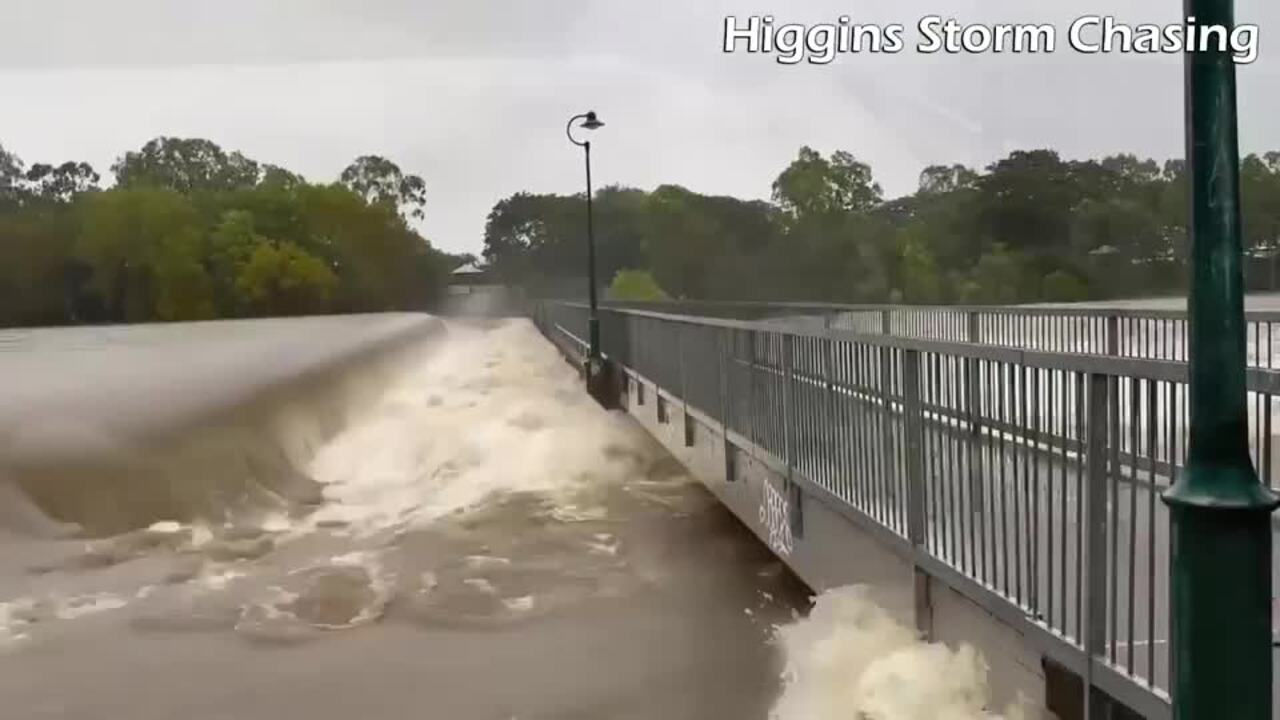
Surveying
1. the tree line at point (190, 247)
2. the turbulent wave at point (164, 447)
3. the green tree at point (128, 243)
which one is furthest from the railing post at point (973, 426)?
the green tree at point (128, 243)

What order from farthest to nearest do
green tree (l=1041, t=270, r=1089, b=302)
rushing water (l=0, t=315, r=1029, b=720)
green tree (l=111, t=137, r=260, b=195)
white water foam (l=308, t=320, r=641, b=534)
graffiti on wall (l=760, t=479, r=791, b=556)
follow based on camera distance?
1. green tree (l=111, t=137, r=260, b=195)
2. green tree (l=1041, t=270, r=1089, b=302)
3. white water foam (l=308, t=320, r=641, b=534)
4. graffiti on wall (l=760, t=479, r=791, b=556)
5. rushing water (l=0, t=315, r=1029, b=720)

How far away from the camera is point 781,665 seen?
8.95 m

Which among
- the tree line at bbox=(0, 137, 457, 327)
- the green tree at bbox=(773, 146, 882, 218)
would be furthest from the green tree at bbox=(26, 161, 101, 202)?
the green tree at bbox=(773, 146, 882, 218)

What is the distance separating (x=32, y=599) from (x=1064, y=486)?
10.5 metres

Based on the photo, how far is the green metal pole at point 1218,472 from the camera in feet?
9.32

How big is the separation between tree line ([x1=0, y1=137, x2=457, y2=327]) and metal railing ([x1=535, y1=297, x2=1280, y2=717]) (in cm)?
8693

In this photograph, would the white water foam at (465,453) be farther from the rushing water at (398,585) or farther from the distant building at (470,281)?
the distant building at (470,281)

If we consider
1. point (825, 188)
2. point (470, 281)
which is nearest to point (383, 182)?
point (470, 281)

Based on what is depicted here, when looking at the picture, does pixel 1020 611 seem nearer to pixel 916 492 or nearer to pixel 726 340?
pixel 916 492

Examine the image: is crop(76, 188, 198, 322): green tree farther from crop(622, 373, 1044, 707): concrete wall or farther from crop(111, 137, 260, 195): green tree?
crop(622, 373, 1044, 707): concrete wall

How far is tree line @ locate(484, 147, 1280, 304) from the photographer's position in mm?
26219

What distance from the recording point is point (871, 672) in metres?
6.95

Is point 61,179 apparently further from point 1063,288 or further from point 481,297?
point 1063,288

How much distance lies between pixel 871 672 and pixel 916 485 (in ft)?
3.88
